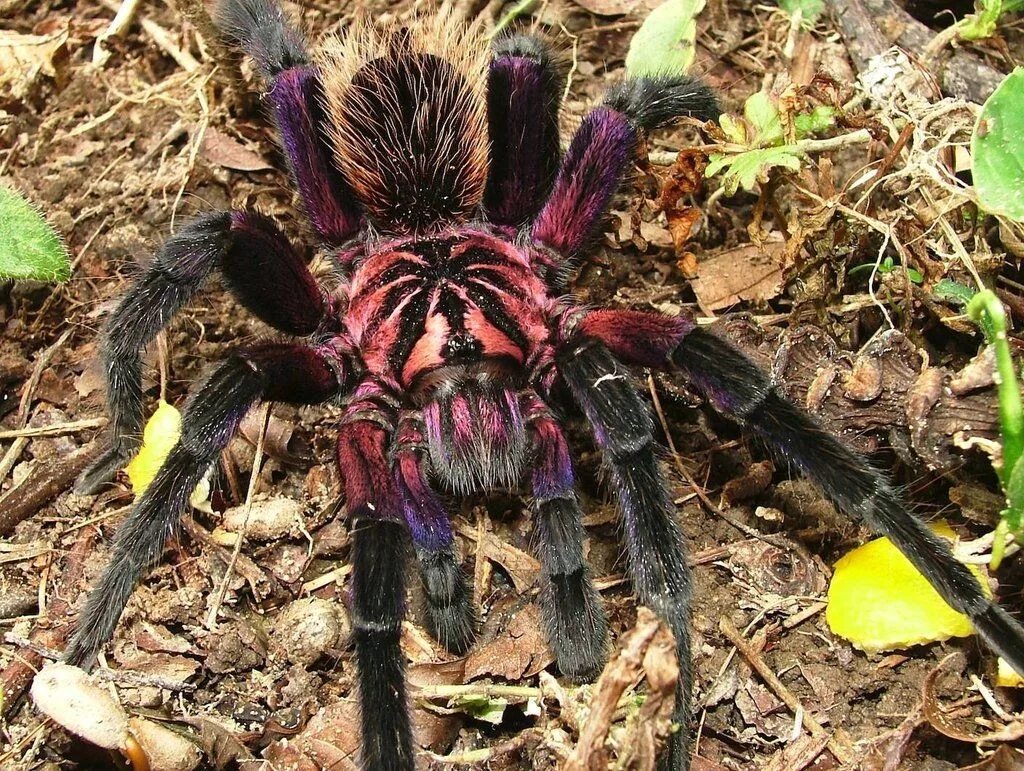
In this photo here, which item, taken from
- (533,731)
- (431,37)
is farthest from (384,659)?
(431,37)

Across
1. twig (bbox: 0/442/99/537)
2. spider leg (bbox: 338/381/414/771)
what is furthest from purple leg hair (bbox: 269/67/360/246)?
twig (bbox: 0/442/99/537)

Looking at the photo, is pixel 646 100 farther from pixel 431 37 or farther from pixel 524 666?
pixel 524 666

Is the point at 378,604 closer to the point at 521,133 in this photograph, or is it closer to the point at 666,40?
the point at 521,133

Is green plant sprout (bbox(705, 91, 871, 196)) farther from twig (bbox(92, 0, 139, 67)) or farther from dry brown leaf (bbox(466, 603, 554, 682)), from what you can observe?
twig (bbox(92, 0, 139, 67))

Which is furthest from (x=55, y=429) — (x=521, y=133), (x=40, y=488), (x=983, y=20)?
(x=983, y=20)

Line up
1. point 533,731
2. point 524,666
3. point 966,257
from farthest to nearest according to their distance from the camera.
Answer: point 966,257, point 524,666, point 533,731

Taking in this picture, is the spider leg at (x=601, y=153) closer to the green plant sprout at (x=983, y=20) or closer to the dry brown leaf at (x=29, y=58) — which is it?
the green plant sprout at (x=983, y=20)

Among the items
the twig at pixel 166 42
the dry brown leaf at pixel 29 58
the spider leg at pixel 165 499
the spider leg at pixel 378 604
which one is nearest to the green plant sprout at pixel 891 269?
the spider leg at pixel 378 604
